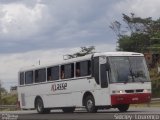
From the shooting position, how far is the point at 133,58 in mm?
27594

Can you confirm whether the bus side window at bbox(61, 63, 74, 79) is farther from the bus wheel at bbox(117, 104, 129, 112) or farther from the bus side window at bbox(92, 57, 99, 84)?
the bus wheel at bbox(117, 104, 129, 112)

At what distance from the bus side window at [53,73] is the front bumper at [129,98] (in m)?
5.92

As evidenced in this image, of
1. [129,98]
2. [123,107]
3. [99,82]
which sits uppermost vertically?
[99,82]

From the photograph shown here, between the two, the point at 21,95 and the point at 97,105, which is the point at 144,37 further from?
the point at 97,105

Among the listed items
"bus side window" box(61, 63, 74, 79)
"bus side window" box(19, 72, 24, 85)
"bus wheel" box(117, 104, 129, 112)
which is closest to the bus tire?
"bus side window" box(19, 72, 24, 85)

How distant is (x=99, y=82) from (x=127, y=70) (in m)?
1.57

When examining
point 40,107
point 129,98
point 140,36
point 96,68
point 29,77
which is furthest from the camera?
point 140,36

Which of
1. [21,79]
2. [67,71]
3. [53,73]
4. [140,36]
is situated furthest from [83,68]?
[140,36]

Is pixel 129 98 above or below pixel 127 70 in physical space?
below

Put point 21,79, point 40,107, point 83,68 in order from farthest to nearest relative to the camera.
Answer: point 21,79 → point 40,107 → point 83,68

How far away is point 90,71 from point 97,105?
6.05 feet

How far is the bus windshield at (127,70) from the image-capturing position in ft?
87.7

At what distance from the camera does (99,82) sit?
89.6 ft

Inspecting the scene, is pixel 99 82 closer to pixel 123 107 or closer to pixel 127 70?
pixel 127 70
